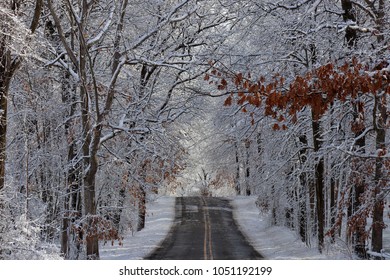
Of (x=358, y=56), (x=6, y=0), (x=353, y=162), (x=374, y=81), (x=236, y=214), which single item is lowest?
(x=236, y=214)

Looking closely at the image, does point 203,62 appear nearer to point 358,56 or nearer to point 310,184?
point 358,56

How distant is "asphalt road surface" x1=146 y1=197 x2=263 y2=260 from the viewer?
22.5 m

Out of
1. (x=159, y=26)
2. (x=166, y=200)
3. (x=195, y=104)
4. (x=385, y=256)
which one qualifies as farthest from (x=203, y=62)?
(x=166, y=200)

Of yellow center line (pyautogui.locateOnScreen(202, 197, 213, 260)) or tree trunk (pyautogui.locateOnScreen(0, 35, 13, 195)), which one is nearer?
tree trunk (pyautogui.locateOnScreen(0, 35, 13, 195))

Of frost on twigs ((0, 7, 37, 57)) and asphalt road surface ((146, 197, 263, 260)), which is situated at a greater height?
frost on twigs ((0, 7, 37, 57))

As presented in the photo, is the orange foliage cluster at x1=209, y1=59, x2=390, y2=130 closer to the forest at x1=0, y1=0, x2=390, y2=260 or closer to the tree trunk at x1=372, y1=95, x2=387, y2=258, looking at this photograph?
the forest at x1=0, y1=0, x2=390, y2=260

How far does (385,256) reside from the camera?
1305 centimetres

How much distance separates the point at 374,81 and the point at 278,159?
553 inches

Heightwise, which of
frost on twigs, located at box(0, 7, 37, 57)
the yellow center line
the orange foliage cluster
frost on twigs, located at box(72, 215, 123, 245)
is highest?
frost on twigs, located at box(0, 7, 37, 57)

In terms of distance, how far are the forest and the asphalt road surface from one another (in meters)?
2.47

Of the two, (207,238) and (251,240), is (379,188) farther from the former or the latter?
(207,238)

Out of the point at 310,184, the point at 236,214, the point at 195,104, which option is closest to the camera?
the point at 195,104

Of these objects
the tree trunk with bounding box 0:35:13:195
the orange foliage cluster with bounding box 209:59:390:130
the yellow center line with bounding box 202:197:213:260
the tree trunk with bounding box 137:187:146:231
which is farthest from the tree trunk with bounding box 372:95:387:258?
the tree trunk with bounding box 137:187:146:231

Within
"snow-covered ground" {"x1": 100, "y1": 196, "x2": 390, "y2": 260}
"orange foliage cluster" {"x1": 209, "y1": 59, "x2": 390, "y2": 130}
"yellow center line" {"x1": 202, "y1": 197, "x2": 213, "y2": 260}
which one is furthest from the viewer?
"yellow center line" {"x1": 202, "y1": 197, "x2": 213, "y2": 260}
